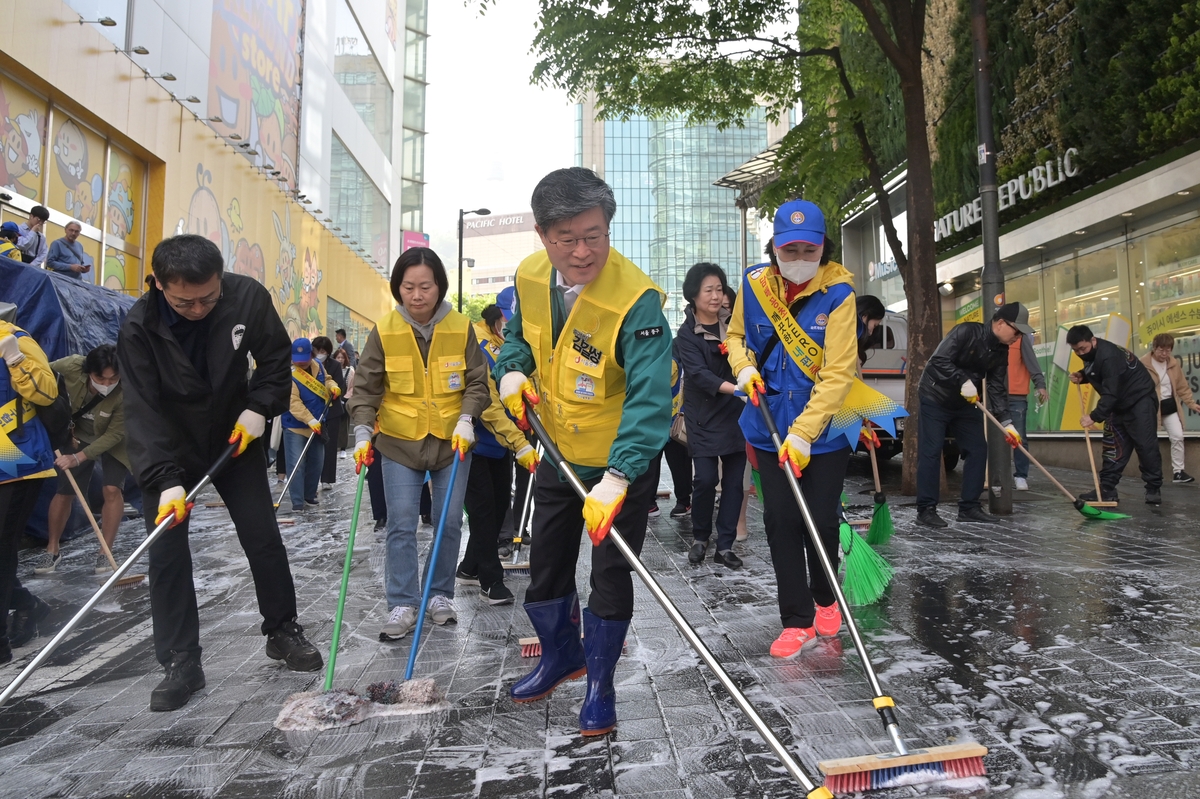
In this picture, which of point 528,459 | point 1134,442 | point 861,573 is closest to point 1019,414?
point 1134,442

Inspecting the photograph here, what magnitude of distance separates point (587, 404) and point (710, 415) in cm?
329

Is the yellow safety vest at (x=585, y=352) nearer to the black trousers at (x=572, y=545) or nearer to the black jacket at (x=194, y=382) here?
the black trousers at (x=572, y=545)

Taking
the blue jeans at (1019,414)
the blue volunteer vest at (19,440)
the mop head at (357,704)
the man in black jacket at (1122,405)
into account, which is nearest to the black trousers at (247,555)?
the mop head at (357,704)

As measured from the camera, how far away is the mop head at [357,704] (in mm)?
3168

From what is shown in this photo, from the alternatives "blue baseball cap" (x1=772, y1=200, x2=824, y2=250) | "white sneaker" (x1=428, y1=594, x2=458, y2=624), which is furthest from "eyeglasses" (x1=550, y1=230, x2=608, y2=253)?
"white sneaker" (x1=428, y1=594, x2=458, y2=624)

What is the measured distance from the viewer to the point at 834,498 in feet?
13.1

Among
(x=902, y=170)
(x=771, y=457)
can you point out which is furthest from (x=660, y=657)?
(x=902, y=170)

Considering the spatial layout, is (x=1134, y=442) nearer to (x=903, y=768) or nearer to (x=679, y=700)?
(x=679, y=700)

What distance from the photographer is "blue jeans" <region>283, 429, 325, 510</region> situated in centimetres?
988

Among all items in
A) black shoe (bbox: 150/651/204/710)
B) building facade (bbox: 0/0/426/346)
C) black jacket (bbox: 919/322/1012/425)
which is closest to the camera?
black shoe (bbox: 150/651/204/710)

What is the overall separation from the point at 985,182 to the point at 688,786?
24.8ft

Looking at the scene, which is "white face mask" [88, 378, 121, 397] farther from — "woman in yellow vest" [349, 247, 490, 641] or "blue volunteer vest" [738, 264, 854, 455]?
"blue volunteer vest" [738, 264, 854, 455]

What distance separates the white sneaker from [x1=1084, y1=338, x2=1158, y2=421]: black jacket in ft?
22.2

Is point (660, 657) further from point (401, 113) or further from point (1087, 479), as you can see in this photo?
point (401, 113)
